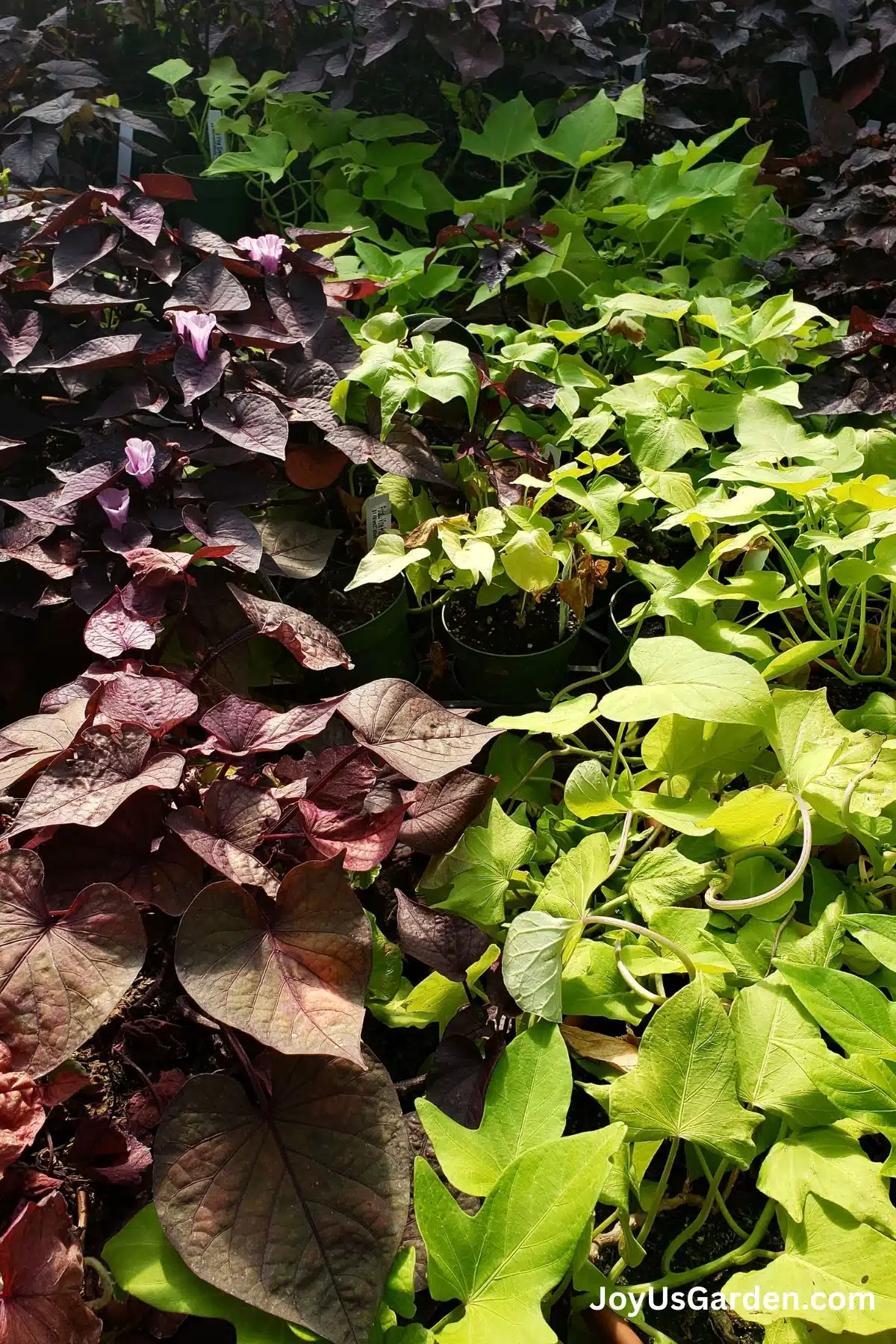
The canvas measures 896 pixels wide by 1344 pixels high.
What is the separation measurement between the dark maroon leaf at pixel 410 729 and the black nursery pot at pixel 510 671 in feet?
1.18

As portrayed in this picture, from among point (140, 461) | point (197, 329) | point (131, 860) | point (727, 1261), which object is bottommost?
point (727, 1261)

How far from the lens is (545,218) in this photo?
1901mm

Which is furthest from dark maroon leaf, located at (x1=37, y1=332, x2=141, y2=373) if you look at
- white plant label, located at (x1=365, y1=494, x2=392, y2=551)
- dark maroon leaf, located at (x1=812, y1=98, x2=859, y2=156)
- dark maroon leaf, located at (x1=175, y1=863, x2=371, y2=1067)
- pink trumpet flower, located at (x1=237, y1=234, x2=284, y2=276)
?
dark maroon leaf, located at (x1=812, y1=98, x2=859, y2=156)

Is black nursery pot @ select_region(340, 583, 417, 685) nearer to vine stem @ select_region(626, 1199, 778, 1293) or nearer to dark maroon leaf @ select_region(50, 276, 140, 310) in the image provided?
dark maroon leaf @ select_region(50, 276, 140, 310)

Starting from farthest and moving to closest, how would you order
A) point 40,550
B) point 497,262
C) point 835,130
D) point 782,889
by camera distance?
point 835,130, point 497,262, point 40,550, point 782,889

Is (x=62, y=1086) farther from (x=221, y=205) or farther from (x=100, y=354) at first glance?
(x=221, y=205)

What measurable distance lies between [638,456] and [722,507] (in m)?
0.22

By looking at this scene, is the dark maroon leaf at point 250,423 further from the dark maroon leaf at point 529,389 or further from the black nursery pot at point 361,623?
the dark maroon leaf at point 529,389

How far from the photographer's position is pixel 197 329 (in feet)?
4.08

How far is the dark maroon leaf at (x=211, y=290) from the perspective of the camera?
1.33 m

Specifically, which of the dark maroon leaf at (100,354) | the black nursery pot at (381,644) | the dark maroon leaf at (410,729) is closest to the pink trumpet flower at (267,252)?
the dark maroon leaf at (100,354)

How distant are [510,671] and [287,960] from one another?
670 mm

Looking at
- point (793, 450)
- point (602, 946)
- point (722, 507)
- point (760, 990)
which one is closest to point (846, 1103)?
point (760, 990)

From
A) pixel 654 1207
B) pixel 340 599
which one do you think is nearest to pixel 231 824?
pixel 654 1207
